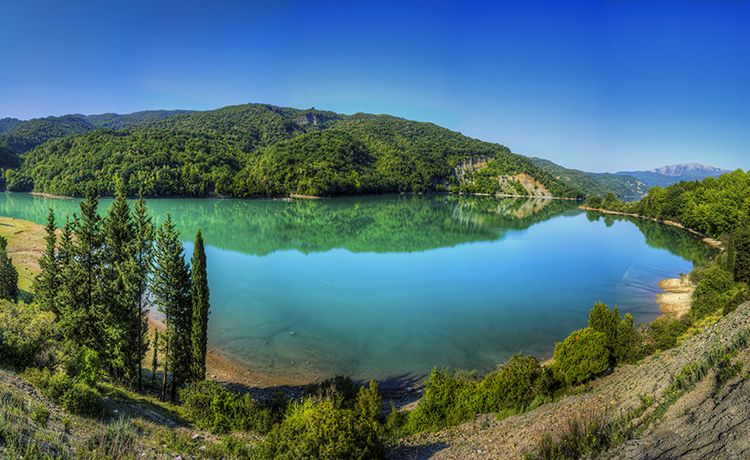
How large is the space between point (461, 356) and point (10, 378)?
57.3 feet

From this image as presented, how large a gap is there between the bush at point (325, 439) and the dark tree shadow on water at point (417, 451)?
1.08m

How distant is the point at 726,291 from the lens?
2222 centimetres

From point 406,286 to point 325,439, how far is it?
2563 centimetres

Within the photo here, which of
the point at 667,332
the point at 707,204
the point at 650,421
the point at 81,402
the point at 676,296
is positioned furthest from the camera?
the point at 707,204

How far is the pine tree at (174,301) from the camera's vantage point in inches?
563

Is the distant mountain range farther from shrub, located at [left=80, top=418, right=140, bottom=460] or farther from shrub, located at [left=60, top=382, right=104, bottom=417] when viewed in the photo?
shrub, located at [left=80, top=418, right=140, bottom=460]

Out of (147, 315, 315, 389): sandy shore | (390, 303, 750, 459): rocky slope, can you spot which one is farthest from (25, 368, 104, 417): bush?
(147, 315, 315, 389): sandy shore

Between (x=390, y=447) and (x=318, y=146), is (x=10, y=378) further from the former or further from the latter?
(x=318, y=146)

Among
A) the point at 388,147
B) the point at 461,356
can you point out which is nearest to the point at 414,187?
the point at 388,147

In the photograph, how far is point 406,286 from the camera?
109ft

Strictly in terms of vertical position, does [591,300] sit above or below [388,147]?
below

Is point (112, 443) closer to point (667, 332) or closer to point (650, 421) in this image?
point (650, 421)

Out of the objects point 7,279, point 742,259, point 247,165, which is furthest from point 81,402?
point 247,165

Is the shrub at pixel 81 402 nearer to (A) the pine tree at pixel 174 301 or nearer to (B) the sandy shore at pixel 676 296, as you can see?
→ (A) the pine tree at pixel 174 301
